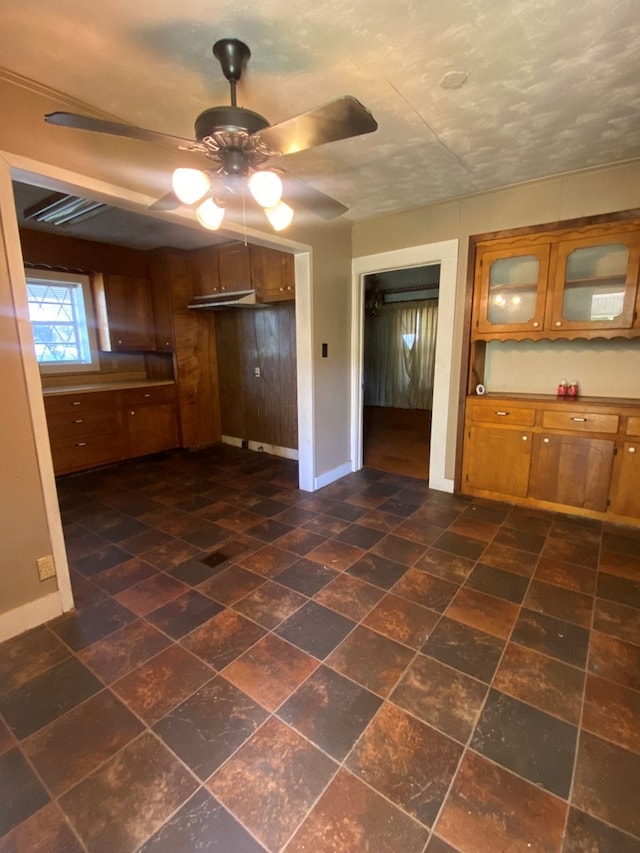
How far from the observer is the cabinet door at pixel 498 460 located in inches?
128

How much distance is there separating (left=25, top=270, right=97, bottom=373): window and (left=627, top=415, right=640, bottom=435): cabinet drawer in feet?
17.8

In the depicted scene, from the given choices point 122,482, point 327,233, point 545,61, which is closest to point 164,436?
point 122,482

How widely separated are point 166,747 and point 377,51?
2.83m

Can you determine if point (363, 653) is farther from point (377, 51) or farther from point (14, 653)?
point (377, 51)

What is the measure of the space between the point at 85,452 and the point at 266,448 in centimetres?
203

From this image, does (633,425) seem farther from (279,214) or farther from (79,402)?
(79,402)

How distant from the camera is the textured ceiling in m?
1.43

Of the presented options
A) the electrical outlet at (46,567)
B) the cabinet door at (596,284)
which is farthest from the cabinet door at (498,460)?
the electrical outlet at (46,567)

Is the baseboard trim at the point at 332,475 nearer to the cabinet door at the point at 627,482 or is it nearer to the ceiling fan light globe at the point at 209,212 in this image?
the cabinet door at the point at 627,482

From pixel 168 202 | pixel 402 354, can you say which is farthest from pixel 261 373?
pixel 402 354

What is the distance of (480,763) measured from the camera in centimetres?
132

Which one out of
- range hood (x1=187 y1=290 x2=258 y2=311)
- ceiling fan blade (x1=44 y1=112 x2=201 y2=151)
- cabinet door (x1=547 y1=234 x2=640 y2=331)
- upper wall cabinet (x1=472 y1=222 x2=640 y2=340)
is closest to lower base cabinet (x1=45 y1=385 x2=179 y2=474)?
range hood (x1=187 y1=290 x2=258 y2=311)

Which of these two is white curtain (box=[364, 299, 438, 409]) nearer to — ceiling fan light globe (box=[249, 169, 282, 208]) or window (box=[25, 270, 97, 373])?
window (box=[25, 270, 97, 373])

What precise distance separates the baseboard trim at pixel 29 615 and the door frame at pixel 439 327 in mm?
2968
